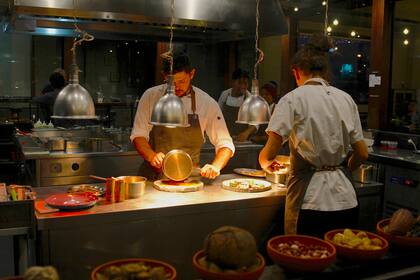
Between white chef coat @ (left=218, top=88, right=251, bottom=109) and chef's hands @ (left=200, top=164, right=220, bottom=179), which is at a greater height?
white chef coat @ (left=218, top=88, right=251, bottom=109)

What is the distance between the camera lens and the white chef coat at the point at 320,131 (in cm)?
264

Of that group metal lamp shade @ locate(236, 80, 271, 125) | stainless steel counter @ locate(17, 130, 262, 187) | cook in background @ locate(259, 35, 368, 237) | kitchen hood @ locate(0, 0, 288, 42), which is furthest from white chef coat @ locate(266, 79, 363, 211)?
stainless steel counter @ locate(17, 130, 262, 187)

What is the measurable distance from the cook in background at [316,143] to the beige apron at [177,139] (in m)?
0.87

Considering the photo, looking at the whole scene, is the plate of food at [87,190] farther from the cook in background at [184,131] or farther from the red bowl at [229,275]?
the red bowl at [229,275]

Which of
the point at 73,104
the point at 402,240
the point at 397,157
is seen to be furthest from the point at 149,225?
the point at 397,157

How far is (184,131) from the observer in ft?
11.6

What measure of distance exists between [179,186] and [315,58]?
1.14 metres

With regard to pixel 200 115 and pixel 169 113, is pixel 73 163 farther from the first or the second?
pixel 169 113

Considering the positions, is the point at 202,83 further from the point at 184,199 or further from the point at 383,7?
the point at 184,199

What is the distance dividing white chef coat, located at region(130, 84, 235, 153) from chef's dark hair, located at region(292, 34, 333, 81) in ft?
3.25

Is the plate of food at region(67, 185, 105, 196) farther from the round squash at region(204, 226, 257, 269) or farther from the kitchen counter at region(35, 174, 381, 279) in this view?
the round squash at region(204, 226, 257, 269)

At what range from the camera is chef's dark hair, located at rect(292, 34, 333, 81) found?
2.74 m

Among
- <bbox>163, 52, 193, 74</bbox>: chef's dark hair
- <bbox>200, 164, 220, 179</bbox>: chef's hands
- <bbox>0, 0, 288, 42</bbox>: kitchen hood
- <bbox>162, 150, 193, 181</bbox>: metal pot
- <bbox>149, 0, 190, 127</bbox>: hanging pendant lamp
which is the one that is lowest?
<bbox>200, 164, 220, 179</bbox>: chef's hands

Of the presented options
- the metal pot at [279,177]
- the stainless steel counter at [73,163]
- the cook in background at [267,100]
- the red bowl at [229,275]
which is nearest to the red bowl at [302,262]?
the red bowl at [229,275]
